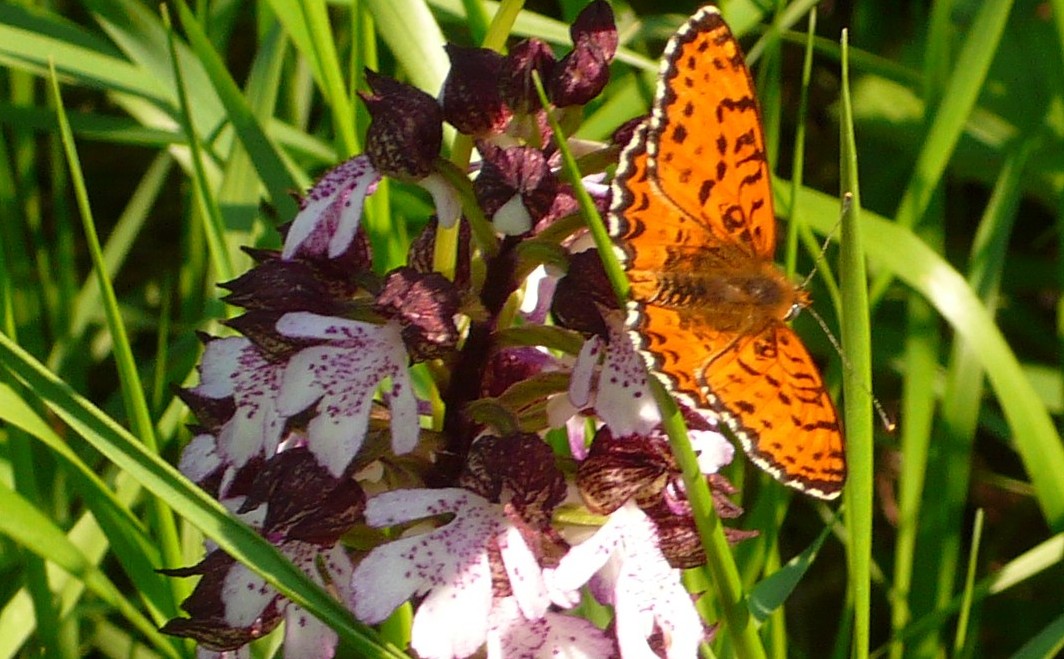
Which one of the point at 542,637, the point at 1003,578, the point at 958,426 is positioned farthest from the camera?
the point at 958,426

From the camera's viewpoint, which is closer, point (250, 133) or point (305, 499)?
point (305, 499)

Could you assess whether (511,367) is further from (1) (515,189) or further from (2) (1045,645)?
(2) (1045,645)

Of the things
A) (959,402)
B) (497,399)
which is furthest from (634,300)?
(959,402)

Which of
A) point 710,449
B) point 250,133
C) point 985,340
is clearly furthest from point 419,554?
point 985,340

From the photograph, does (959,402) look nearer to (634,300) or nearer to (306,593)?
(634,300)

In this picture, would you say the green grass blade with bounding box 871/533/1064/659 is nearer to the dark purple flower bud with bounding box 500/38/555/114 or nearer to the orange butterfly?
the orange butterfly

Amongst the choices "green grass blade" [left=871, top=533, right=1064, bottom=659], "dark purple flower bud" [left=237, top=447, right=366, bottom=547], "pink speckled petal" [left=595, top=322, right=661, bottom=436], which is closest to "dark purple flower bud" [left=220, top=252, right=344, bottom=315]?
"dark purple flower bud" [left=237, top=447, right=366, bottom=547]
